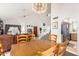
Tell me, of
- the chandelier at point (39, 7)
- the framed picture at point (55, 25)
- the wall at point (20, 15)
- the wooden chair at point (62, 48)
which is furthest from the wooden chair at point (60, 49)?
the chandelier at point (39, 7)

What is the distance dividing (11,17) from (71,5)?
850 millimetres

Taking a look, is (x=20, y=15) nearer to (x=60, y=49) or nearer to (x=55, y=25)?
(x=55, y=25)

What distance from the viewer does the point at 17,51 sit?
1.60 meters

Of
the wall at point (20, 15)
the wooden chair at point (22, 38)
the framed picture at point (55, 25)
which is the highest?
the wall at point (20, 15)

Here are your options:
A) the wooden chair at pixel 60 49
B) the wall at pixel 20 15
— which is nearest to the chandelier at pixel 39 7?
the wall at pixel 20 15

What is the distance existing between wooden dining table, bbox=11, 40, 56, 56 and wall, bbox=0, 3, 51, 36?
26 cm

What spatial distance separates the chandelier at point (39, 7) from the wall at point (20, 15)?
0.14 ft

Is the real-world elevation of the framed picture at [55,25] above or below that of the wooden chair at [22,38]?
above

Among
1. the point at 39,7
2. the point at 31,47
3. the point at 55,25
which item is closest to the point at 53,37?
the point at 55,25

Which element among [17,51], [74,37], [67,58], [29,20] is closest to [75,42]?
[74,37]

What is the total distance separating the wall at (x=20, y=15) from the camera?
61.7 inches

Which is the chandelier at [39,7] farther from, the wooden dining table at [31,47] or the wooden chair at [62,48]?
the wooden chair at [62,48]

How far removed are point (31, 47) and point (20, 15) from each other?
0.47m

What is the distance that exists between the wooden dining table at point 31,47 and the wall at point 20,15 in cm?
26
